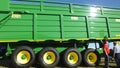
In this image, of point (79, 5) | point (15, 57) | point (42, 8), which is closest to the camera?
point (15, 57)

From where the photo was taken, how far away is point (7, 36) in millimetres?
10930

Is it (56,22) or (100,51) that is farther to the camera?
(100,51)

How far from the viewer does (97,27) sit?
43.1ft

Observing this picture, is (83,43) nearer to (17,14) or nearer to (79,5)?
(79,5)

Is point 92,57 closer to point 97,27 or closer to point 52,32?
point 97,27

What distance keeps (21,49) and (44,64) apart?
4.11 ft

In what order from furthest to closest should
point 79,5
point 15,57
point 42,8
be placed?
point 79,5 < point 42,8 < point 15,57

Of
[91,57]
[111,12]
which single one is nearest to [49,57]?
[91,57]

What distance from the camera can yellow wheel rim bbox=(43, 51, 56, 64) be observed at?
1131 cm

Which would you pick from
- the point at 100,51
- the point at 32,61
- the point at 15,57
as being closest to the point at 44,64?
the point at 32,61

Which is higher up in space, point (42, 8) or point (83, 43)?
point (42, 8)

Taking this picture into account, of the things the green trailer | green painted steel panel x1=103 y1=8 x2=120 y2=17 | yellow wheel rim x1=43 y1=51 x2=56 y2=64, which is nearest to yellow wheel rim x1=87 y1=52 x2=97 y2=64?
the green trailer

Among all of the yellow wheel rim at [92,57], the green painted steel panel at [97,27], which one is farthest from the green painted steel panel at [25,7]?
the yellow wheel rim at [92,57]

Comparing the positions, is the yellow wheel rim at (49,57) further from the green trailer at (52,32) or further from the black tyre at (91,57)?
the black tyre at (91,57)
